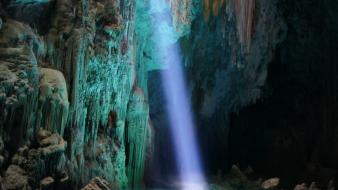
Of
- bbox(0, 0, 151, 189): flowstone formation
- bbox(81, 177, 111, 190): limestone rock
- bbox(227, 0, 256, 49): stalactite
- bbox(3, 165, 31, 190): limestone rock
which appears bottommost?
bbox(81, 177, 111, 190): limestone rock

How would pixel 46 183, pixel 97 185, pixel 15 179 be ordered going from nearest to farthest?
pixel 15 179
pixel 46 183
pixel 97 185

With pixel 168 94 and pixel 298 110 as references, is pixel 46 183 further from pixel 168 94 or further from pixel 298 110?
pixel 298 110

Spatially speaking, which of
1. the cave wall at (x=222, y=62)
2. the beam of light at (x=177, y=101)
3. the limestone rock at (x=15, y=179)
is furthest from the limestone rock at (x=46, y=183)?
the cave wall at (x=222, y=62)

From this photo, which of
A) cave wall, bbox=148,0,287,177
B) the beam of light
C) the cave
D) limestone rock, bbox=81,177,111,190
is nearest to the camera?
the cave

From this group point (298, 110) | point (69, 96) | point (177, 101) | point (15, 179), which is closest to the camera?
point (15, 179)

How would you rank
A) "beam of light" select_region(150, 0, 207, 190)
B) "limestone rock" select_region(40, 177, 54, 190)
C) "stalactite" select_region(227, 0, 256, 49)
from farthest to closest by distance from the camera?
"stalactite" select_region(227, 0, 256, 49) → "beam of light" select_region(150, 0, 207, 190) → "limestone rock" select_region(40, 177, 54, 190)

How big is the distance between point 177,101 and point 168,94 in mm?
504

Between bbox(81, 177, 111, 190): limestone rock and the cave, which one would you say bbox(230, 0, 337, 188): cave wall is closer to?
the cave

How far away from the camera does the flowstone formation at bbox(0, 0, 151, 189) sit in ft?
22.7

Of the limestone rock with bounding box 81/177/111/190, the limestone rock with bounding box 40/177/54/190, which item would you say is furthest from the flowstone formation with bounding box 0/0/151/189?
the limestone rock with bounding box 81/177/111/190

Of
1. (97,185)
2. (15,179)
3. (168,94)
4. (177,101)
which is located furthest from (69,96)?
(177,101)

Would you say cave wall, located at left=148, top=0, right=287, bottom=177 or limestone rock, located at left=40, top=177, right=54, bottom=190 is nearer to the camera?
limestone rock, located at left=40, top=177, right=54, bottom=190

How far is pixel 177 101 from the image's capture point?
55.2ft

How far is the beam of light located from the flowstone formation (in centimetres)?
152
